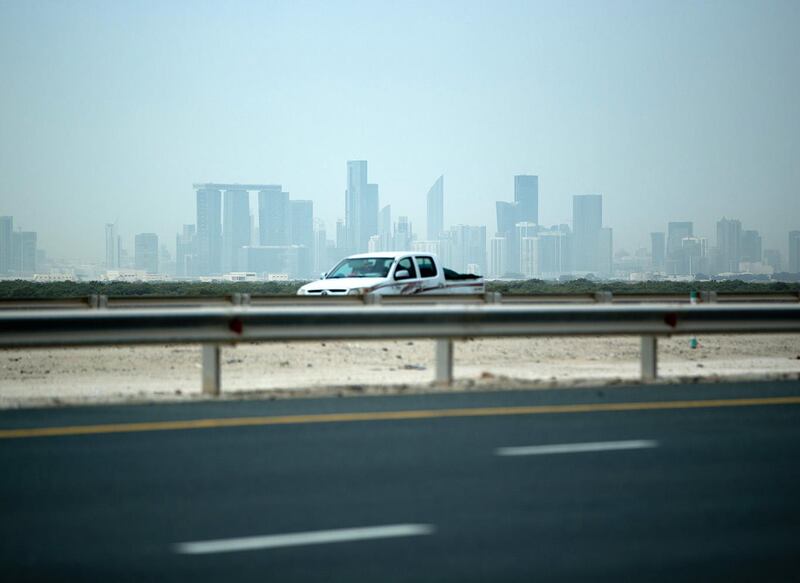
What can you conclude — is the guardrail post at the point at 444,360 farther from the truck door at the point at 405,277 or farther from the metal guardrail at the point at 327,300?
the truck door at the point at 405,277

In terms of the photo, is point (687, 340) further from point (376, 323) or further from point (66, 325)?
Answer: point (66, 325)

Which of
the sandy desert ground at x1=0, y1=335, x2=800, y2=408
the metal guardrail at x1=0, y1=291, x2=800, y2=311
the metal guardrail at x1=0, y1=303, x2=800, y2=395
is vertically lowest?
the sandy desert ground at x1=0, y1=335, x2=800, y2=408

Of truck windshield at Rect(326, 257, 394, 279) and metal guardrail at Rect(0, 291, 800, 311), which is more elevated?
truck windshield at Rect(326, 257, 394, 279)

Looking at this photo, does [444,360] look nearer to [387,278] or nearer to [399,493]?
[399,493]

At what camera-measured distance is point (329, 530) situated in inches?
251

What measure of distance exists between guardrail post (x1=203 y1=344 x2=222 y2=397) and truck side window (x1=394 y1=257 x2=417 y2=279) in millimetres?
17315

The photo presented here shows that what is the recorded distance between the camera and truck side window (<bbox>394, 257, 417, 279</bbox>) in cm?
2972

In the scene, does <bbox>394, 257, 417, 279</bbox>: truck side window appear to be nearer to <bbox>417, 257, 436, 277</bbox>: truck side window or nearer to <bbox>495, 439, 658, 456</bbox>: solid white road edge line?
<bbox>417, 257, 436, 277</bbox>: truck side window

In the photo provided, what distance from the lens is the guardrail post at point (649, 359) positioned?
46.0 feet

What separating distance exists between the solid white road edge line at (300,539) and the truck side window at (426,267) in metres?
23.7

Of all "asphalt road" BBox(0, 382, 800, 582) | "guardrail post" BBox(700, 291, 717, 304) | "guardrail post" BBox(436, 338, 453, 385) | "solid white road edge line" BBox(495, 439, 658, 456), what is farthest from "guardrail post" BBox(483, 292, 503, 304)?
"solid white road edge line" BBox(495, 439, 658, 456)

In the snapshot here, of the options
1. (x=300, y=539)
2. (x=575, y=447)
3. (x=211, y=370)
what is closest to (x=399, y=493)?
(x=300, y=539)

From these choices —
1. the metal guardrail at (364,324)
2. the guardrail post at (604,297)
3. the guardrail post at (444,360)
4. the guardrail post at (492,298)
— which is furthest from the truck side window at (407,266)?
the guardrail post at (444,360)

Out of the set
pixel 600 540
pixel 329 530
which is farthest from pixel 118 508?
pixel 600 540
